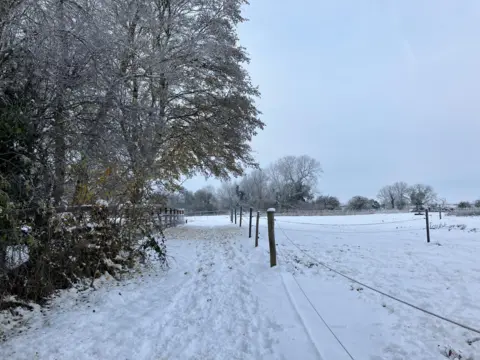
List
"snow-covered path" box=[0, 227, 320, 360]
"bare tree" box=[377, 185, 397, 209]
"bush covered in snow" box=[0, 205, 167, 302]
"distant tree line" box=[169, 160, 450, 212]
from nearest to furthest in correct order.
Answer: "snow-covered path" box=[0, 227, 320, 360]
"bush covered in snow" box=[0, 205, 167, 302]
"distant tree line" box=[169, 160, 450, 212]
"bare tree" box=[377, 185, 397, 209]

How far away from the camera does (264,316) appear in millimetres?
3820

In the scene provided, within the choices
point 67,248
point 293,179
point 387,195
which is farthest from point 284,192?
point 67,248

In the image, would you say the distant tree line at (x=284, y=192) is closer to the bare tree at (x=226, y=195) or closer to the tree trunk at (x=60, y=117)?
the bare tree at (x=226, y=195)

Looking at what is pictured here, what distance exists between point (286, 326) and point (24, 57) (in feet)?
14.0

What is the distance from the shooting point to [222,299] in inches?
175

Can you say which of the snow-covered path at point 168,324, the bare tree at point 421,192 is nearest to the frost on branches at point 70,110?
the snow-covered path at point 168,324

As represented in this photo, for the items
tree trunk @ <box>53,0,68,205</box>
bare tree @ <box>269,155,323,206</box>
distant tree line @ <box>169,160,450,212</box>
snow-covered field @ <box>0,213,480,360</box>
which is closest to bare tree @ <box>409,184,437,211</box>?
distant tree line @ <box>169,160,450,212</box>

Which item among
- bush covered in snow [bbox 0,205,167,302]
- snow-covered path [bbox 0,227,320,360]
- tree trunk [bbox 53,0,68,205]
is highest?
tree trunk [bbox 53,0,68,205]

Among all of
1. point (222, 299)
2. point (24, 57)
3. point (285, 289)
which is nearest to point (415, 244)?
point (285, 289)

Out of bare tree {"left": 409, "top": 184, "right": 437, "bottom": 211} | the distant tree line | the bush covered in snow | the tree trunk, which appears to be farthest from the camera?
bare tree {"left": 409, "top": 184, "right": 437, "bottom": 211}

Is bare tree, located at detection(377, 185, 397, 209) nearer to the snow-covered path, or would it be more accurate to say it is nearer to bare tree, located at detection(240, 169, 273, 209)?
bare tree, located at detection(240, 169, 273, 209)

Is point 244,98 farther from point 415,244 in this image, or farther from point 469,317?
point 469,317

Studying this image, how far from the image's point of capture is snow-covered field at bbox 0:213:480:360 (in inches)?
116

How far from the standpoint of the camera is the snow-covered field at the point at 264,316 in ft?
9.64
